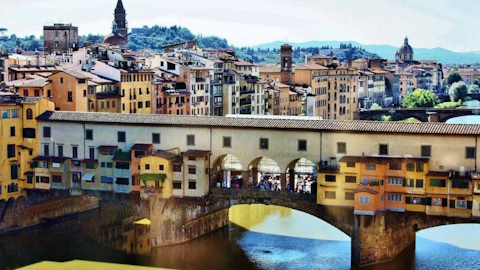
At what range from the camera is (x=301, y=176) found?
39.0 m

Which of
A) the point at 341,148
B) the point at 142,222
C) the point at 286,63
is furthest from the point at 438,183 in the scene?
the point at 286,63

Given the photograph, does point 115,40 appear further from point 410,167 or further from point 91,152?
point 410,167

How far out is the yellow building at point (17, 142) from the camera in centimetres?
3734

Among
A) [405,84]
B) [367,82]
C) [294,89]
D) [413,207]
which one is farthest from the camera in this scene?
[405,84]

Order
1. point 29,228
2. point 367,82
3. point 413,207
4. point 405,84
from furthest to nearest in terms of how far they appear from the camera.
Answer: point 405,84 → point 367,82 → point 29,228 → point 413,207

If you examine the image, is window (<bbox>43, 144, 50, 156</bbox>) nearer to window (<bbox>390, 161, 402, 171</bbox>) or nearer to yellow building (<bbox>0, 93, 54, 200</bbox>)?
yellow building (<bbox>0, 93, 54, 200</bbox>)

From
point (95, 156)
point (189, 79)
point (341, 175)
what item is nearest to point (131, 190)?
point (95, 156)

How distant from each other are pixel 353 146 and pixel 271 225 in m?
8.29

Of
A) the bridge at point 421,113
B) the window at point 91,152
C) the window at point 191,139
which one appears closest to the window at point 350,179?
the window at point 191,139

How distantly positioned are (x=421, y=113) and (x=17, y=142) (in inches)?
1970

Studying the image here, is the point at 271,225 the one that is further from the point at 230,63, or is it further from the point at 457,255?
the point at 230,63

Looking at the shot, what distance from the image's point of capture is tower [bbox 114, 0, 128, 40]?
96.5m

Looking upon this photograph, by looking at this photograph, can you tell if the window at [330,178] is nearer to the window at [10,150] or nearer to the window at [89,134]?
the window at [89,134]

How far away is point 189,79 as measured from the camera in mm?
55156
